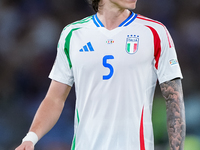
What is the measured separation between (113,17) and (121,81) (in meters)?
0.47

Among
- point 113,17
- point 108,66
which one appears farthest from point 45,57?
point 108,66

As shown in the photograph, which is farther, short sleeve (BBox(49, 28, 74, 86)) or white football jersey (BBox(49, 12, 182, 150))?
short sleeve (BBox(49, 28, 74, 86))

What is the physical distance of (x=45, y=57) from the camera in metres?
5.20

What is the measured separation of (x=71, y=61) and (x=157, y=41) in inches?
23.0

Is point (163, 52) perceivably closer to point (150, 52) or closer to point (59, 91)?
point (150, 52)

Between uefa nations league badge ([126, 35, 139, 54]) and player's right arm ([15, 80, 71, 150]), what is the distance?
0.52 m

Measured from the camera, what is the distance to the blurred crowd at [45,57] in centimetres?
500

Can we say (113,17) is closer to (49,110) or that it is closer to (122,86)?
(122,86)

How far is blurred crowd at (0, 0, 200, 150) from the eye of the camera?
16.4 ft

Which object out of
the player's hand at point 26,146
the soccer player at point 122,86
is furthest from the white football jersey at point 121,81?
the player's hand at point 26,146

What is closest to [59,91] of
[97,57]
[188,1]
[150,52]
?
[97,57]

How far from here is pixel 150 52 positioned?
214 cm

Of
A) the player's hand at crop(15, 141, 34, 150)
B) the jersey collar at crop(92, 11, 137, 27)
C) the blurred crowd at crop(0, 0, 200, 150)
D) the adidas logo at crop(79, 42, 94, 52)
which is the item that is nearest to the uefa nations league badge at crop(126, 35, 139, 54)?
the jersey collar at crop(92, 11, 137, 27)

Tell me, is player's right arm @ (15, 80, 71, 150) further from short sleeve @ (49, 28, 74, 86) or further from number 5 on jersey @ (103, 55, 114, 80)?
number 5 on jersey @ (103, 55, 114, 80)
